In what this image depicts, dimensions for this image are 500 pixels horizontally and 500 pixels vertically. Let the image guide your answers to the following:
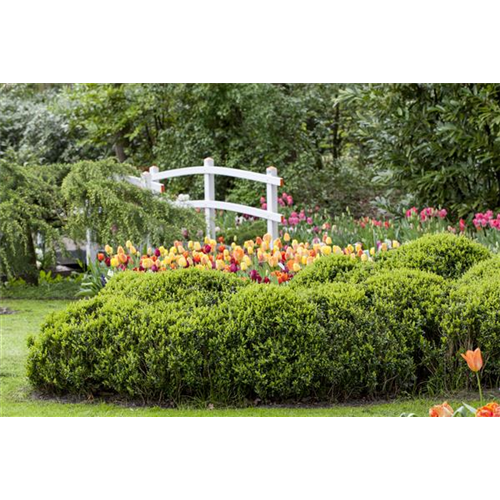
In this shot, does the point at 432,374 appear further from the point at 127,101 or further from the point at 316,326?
the point at 127,101

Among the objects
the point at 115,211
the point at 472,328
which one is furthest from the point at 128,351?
the point at 115,211

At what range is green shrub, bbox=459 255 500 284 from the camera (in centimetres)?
525

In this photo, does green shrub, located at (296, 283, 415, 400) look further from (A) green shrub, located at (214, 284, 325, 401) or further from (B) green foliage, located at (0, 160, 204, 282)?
(B) green foliage, located at (0, 160, 204, 282)

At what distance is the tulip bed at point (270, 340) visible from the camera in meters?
4.59

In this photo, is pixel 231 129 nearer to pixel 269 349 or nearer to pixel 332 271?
pixel 332 271

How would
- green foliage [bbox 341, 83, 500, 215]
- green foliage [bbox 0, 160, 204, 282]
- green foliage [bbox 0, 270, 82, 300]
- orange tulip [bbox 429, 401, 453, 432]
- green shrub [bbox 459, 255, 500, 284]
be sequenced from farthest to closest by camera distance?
green foliage [bbox 341, 83, 500, 215] → green foliage [bbox 0, 270, 82, 300] → green foliage [bbox 0, 160, 204, 282] → green shrub [bbox 459, 255, 500, 284] → orange tulip [bbox 429, 401, 453, 432]

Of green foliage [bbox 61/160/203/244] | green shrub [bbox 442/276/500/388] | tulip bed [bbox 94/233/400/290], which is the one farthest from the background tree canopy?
green shrub [bbox 442/276/500/388]

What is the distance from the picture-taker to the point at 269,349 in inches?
181

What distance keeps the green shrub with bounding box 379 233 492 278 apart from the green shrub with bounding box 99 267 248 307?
3.79 ft

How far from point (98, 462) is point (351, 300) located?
77.1 inches

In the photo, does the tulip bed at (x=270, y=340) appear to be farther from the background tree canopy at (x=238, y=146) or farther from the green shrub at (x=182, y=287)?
the background tree canopy at (x=238, y=146)
